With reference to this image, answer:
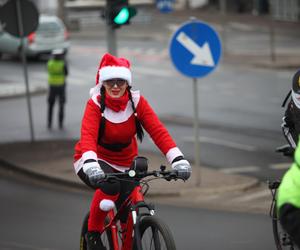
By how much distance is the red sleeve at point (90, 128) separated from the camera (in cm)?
651

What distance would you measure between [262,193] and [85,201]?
239 cm

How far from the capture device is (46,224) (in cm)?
1045

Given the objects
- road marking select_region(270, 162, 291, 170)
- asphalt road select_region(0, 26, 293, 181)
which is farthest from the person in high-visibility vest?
road marking select_region(270, 162, 291, 170)

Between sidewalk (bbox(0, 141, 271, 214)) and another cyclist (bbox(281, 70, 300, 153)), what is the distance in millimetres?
3823

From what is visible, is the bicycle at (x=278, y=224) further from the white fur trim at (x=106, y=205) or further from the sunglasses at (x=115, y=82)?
the sunglasses at (x=115, y=82)

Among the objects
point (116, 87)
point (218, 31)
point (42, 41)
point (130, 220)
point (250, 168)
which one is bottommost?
point (218, 31)

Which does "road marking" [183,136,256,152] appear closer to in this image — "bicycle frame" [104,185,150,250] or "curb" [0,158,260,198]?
"curb" [0,158,260,198]

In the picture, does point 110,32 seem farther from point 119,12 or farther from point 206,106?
point 206,106

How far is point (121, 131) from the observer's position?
6.73 metres

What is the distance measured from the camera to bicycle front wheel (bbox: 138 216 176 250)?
6.05 meters

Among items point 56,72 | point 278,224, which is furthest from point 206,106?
point 278,224

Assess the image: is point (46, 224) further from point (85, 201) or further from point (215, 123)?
point (215, 123)

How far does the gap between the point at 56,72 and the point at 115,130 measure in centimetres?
1355

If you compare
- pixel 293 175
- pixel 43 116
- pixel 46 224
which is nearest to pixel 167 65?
pixel 43 116
